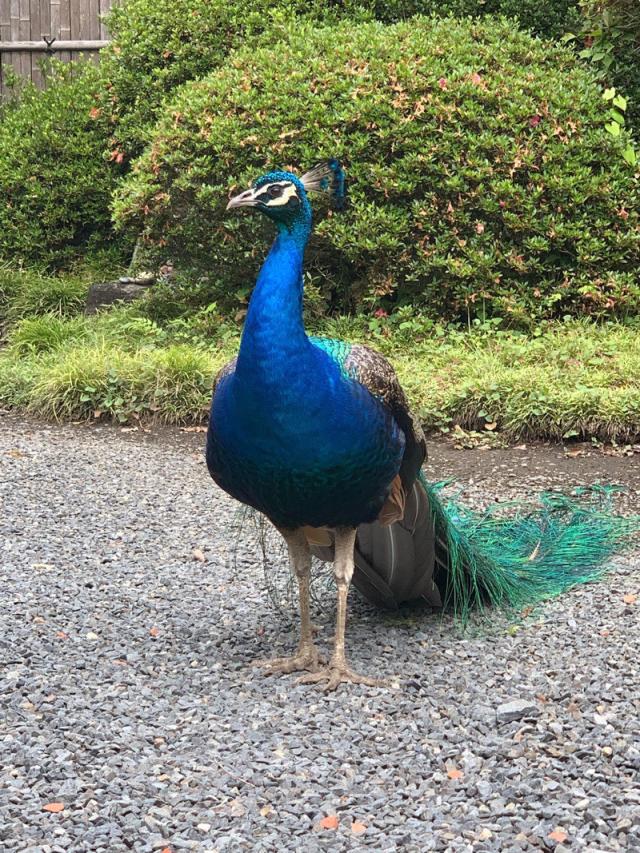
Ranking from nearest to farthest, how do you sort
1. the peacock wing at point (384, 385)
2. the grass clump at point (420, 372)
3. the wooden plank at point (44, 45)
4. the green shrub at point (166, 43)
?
the peacock wing at point (384, 385)
the grass clump at point (420, 372)
the green shrub at point (166, 43)
the wooden plank at point (44, 45)

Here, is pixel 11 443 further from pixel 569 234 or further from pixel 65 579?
pixel 569 234

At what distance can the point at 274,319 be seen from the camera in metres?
2.97

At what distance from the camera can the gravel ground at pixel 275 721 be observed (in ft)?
8.29

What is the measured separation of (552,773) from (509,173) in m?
5.29

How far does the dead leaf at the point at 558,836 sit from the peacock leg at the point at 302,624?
3.80 ft

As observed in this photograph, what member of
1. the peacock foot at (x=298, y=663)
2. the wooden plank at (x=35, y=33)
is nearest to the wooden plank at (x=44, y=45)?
the wooden plank at (x=35, y=33)

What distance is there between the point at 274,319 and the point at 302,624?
111 cm

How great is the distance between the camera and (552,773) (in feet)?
8.85

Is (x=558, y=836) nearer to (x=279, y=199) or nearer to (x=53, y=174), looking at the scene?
(x=279, y=199)

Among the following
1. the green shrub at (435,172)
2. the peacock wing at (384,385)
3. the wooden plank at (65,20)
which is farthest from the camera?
the wooden plank at (65,20)

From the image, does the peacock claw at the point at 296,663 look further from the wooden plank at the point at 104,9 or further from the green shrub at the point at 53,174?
the wooden plank at the point at 104,9

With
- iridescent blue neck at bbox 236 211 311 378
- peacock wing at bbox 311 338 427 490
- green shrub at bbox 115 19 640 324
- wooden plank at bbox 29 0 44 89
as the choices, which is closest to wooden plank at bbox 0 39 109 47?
wooden plank at bbox 29 0 44 89

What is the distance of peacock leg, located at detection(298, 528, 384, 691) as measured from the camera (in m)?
3.32

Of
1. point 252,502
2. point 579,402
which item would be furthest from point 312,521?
point 579,402
